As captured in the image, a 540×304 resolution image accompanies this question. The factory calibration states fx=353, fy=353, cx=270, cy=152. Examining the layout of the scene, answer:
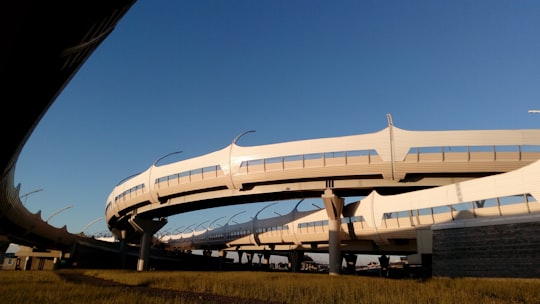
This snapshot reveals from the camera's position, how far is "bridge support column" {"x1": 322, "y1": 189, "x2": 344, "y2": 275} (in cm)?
4159

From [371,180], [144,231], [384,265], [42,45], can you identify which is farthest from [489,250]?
[144,231]

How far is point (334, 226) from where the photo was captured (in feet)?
143

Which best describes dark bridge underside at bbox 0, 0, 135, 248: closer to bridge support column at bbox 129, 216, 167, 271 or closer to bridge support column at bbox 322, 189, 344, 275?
bridge support column at bbox 322, 189, 344, 275

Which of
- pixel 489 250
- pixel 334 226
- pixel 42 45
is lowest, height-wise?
pixel 489 250

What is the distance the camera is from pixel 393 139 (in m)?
37.6

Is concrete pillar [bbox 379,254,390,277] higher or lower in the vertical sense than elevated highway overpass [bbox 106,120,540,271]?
lower

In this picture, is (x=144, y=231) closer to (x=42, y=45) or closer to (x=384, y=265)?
(x=384, y=265)

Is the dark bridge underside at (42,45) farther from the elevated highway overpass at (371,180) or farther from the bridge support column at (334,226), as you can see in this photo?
the bridge support column at (334,226)

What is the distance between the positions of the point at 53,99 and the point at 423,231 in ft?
100

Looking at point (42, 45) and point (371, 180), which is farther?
point (371, 180)

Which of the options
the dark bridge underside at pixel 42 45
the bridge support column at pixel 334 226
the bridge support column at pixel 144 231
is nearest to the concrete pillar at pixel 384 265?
the bridge support column at pixel 334 226

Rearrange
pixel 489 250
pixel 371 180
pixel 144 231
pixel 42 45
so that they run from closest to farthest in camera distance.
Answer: pixel 42 45 → pixel 489 250 → pixel 371 180 → pixel 144 231

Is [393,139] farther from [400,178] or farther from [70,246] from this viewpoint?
[70,246]

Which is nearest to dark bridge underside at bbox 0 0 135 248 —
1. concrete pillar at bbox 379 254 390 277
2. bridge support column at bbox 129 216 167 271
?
bridge support column at bbox 129 216 167 271
